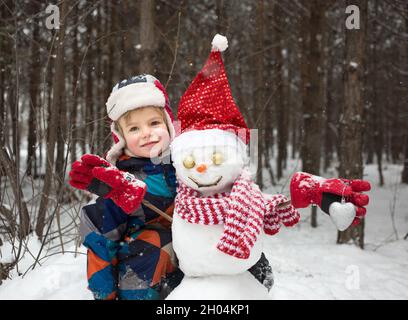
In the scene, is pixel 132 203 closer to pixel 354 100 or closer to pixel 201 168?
pixel 201 168

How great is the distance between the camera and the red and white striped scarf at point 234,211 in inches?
55.9

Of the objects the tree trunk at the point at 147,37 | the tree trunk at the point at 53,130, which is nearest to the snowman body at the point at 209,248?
the tree trunk at the point at 53,130

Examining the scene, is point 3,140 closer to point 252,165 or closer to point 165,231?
point 165,231

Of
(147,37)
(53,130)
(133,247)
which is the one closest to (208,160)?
(133,247)

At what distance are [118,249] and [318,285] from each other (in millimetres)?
2868

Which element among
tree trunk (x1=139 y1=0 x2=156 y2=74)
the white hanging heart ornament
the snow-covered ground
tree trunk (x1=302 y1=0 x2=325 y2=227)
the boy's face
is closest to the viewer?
the white hanging heart ornament

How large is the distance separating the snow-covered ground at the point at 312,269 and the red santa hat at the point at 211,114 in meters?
0.85

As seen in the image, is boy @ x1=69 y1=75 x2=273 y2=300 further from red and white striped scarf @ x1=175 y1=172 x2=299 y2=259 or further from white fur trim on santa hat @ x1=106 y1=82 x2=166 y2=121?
red and white striped scarf @ x1=175 y1=172 x2=299 y2=259

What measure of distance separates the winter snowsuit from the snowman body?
230 mm

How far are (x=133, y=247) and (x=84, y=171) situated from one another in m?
0.47

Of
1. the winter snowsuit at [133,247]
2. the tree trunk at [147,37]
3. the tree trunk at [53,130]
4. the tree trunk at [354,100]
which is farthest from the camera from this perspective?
the tree trunk at [354,100]

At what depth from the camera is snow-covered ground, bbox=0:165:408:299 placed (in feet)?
7.68

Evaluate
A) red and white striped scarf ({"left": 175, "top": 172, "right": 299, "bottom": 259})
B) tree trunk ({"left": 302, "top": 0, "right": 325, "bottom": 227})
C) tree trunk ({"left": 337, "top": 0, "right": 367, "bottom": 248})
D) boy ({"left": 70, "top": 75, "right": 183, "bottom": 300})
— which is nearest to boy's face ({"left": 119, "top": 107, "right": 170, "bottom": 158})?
boy ({"left": 70, "top": 75, "right": 183, "bottom": 300})

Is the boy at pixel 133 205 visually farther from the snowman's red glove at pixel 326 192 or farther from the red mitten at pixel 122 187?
the snowman's red glove at pixel 326 192
